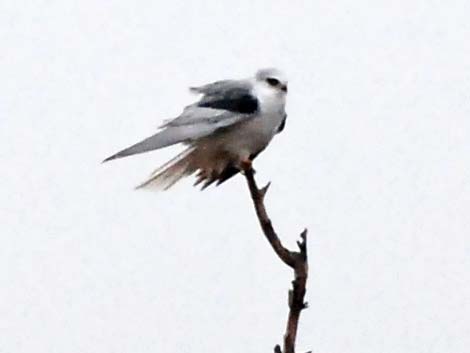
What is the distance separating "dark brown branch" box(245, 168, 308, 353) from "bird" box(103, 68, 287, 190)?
0.42m

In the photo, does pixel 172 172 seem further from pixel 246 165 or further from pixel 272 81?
pixel 272 81

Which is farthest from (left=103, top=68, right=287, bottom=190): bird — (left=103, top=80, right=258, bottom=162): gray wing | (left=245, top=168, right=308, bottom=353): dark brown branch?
(left=245, top=168, right=308, bottom=353): dark brown branch

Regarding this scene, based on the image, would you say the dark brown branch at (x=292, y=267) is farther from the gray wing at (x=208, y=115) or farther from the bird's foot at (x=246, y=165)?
the gray wing at (x=208, y=115)

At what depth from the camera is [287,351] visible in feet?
8.63

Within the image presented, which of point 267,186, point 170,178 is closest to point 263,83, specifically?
point 170,178

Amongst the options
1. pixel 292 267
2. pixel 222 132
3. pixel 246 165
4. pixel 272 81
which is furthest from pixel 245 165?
pixel 292 267

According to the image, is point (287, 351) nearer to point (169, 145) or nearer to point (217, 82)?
point (169, 145)

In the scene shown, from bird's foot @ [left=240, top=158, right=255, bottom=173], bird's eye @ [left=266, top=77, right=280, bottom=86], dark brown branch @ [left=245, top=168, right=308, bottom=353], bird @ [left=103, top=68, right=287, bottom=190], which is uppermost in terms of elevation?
bird's eye @ [left=266, top=77, right=280, bottom=86]

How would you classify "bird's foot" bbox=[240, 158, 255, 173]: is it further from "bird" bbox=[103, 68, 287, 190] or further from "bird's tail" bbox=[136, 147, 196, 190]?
"bird's tail" bbox=[136, 147, 196, 190]

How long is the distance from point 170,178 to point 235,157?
0.21 meters

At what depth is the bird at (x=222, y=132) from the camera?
11.2 feet

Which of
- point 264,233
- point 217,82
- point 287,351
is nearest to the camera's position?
point 287,351

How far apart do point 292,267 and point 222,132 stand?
0.81 m

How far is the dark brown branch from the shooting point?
265cm
